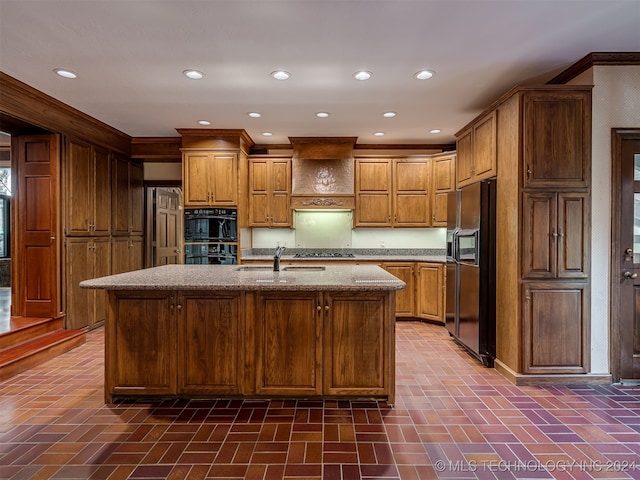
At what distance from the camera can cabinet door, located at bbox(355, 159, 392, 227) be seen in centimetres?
514

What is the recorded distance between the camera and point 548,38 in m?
2.47

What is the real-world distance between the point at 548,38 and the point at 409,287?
126 inches

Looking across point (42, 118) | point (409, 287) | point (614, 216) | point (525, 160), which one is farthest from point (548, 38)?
point (42, 118)

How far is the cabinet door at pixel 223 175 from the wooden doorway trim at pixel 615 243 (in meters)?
4.09

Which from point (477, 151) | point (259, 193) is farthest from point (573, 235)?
point (259, 193)

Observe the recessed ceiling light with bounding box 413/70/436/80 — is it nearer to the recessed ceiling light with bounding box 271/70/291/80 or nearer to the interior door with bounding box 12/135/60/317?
the recessed ceiling light with bounding box 271/70/291/80

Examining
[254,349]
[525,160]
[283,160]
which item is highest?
[283,160]

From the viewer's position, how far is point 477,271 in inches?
130

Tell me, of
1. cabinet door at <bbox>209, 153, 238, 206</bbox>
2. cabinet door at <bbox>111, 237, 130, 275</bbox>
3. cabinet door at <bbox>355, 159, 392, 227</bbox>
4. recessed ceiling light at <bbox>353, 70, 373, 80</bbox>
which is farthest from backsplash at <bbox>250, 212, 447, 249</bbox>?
recessed ceiling light at <bbox>353, 70, 373, 80</bbox>

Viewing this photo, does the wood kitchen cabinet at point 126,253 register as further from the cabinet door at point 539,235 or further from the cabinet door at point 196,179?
the cabinet door at point 539,235

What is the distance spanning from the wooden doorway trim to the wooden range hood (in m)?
2.96

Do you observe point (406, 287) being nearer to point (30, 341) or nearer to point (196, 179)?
point (196, 179)

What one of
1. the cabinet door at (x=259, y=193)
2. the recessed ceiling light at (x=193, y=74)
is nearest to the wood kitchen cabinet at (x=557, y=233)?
the recessed ceiling light at (x=193, y=74)

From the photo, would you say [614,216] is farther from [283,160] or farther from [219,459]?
[283,160]
